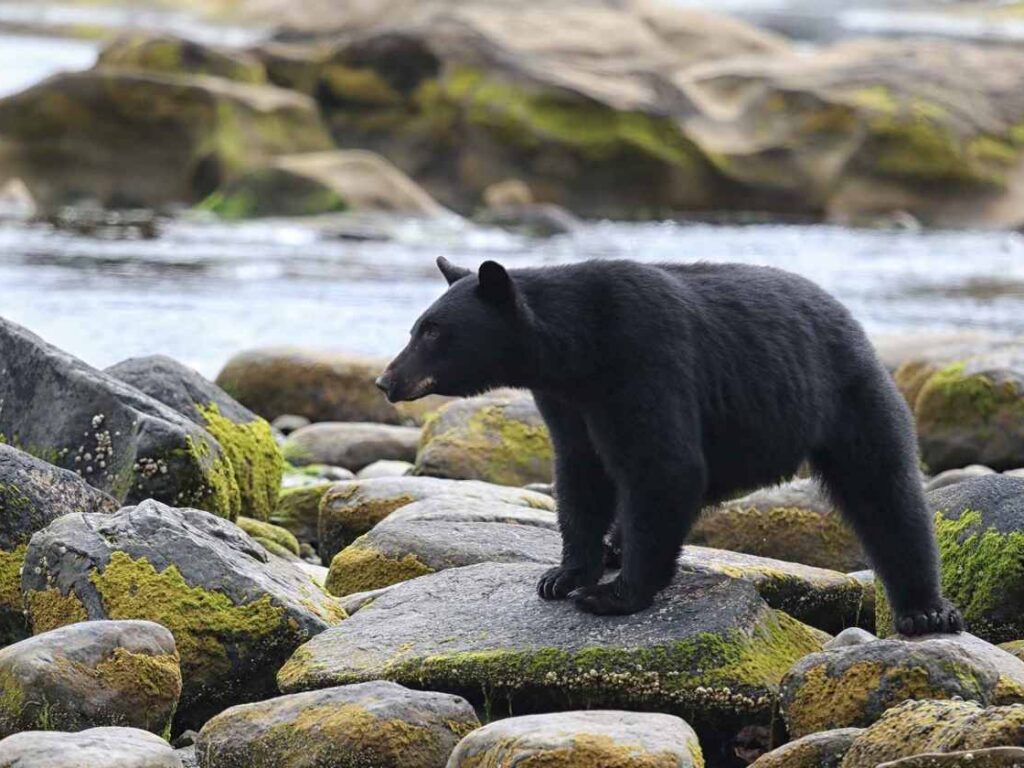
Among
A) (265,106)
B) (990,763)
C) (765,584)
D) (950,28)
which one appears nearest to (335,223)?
(265,106)

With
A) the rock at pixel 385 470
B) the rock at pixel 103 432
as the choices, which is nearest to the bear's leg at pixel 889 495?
the rock at pixel 103 432

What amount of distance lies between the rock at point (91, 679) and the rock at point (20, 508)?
92 centimetres

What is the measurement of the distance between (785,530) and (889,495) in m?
1.73

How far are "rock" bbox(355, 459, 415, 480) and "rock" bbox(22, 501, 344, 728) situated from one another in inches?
141

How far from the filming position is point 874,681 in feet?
16.2

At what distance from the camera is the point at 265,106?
98.7 feet

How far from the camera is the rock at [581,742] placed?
4.39 m

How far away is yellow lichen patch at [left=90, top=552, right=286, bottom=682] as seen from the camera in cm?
573

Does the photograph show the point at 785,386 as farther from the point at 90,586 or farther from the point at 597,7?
the point at 597,7

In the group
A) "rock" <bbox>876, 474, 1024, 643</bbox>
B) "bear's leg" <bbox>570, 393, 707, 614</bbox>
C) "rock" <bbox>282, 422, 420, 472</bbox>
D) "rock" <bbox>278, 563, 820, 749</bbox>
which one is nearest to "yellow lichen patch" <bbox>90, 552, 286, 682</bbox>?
"rock" <bbox>278, 563, 820, 749</bbox>

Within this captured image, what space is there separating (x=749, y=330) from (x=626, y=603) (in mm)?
1041

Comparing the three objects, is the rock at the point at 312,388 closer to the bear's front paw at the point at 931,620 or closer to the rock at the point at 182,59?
the bear's front paw at the point at 931,620

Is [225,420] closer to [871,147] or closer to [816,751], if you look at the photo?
[816,751]

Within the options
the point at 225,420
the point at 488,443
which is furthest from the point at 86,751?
the point at 488,443
